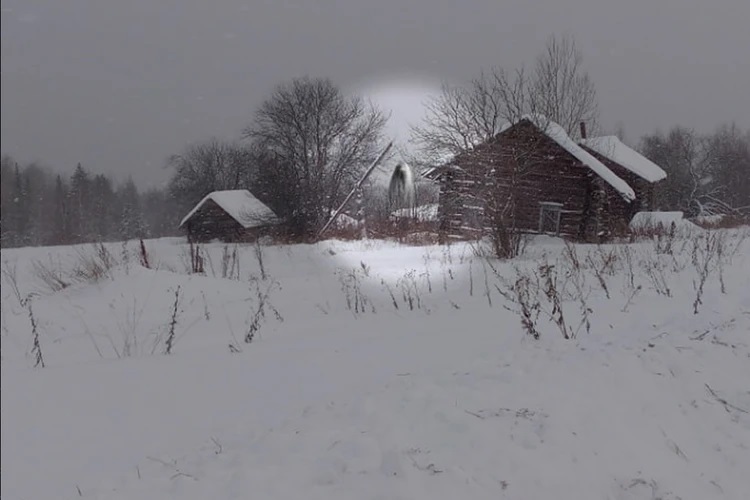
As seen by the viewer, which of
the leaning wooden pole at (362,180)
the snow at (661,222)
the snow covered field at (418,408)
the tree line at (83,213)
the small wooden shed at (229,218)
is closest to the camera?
the snow covered field at (418,408)

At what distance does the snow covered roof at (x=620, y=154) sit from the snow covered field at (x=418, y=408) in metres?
11.2

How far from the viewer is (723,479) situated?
75.4 inches

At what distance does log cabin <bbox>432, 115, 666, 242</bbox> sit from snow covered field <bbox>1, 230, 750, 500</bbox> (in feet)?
29.0

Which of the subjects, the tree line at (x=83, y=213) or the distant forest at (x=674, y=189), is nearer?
the tree line at (x=83, y=213)

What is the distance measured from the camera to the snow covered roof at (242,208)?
18.8 meters

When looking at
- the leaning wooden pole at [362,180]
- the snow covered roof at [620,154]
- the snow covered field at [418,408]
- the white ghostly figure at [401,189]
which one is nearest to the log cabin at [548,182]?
the snow covered roof at [620,154]

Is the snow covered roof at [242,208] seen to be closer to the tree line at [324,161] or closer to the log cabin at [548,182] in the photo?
the tree line at [324,161]

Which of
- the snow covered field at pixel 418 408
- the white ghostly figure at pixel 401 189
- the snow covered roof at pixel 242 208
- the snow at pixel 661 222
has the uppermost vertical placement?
the white ghostly figure at pixel 401 189

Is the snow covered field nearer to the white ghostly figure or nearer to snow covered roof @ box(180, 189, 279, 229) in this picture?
snow covered roof @ box(180, 189, 279, 229)

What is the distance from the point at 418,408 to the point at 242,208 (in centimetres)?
1795

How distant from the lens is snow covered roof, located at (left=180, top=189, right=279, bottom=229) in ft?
61.8

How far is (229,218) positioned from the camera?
1941 cm

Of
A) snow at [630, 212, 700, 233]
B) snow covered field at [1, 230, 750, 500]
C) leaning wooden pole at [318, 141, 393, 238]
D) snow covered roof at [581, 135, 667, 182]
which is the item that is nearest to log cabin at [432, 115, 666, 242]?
snow covered roof at [581, 135, 667, 182]

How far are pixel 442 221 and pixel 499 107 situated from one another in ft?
13.3
